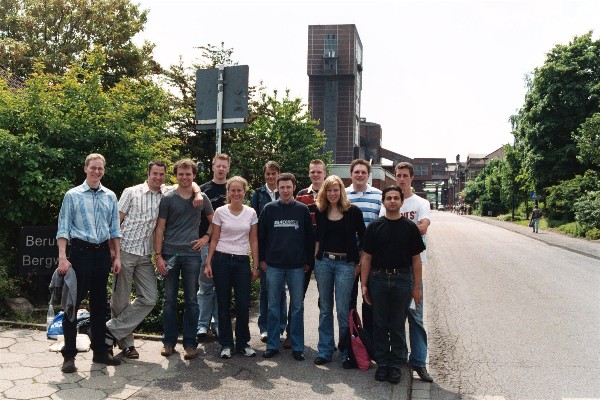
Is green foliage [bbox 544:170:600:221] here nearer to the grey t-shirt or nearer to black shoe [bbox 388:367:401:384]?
black shoe [bbox 388:367:401:384]

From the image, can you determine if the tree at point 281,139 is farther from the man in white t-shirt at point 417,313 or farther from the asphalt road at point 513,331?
the man in white t-shirt at point 417,313

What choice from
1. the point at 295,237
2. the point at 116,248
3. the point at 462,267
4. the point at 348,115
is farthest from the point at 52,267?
the point at 348,115

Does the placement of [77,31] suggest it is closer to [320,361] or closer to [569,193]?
[320,361]

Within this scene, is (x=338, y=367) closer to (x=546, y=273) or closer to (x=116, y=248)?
(x=116, y=248)

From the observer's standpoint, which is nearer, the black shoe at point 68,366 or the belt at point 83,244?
the black shoe at point 68,366

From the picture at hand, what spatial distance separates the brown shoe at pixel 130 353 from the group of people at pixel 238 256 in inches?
0.5

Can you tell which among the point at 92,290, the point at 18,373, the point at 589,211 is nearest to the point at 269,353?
the point at 92,290

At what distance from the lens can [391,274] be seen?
498 centimetres

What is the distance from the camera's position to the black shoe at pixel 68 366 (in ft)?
15.9

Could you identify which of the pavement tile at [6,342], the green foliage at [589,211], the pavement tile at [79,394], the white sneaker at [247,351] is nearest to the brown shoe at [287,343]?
the white sneaker at [247,351]

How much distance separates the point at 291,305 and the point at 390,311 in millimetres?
1148

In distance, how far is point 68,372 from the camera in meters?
4.85

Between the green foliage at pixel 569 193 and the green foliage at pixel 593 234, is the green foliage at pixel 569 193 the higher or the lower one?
the higher one

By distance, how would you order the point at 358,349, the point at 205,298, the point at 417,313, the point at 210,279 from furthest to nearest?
1. the point at 205,298
2. the point at 210,279
3. the point at 358,349
4. the point at 417,313
